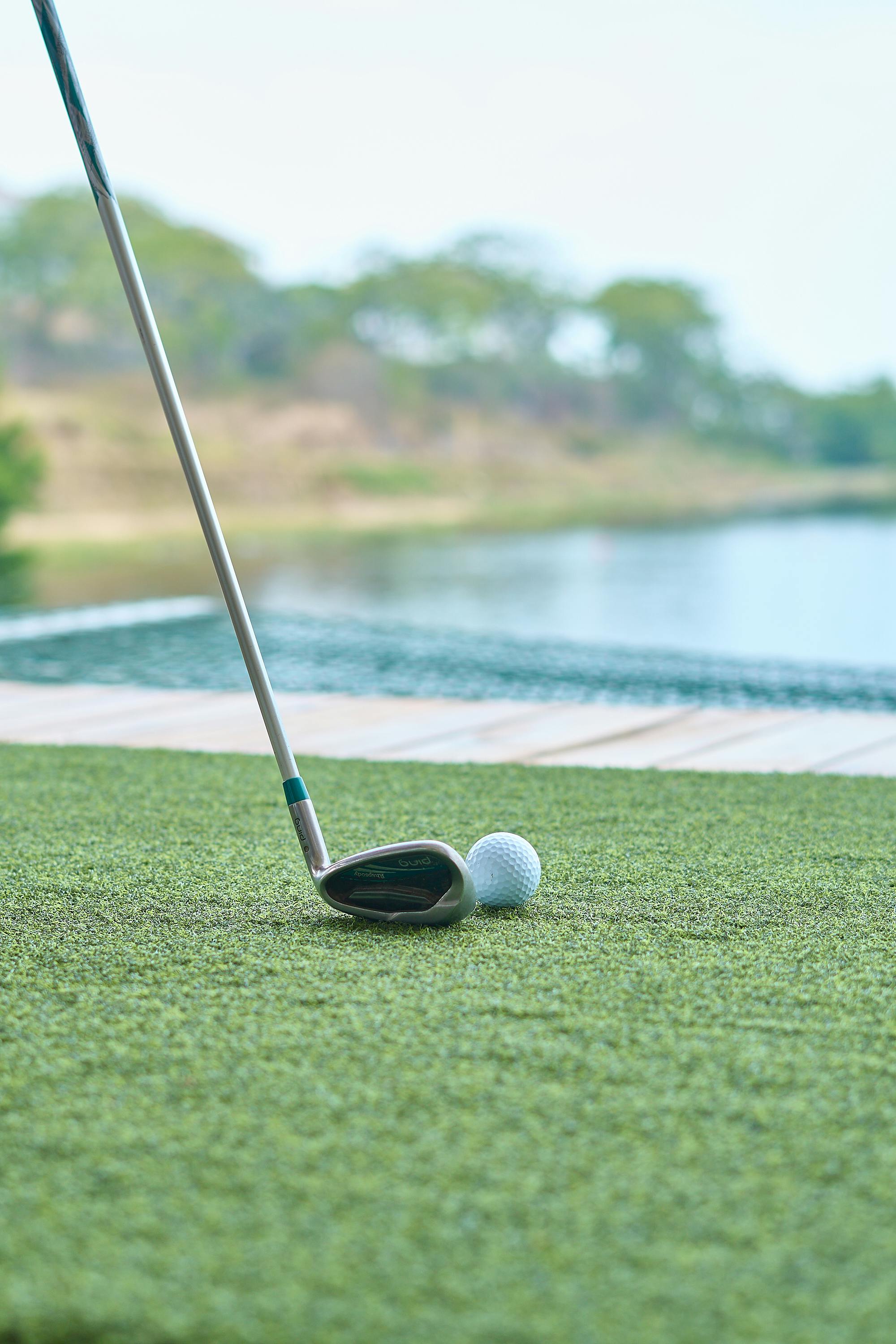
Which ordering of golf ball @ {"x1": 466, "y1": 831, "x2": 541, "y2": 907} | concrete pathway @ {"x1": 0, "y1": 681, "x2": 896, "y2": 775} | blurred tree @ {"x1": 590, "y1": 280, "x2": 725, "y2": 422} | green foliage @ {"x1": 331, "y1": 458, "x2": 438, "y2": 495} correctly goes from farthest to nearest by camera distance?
blurred tree @ {"x1": 590, "y1": 280, "x2": 725, "y2": 422}, green foliage @ {"x1": 331, "y1": 458, "x2": 438, "y2": 495}, concrete pathway @ {"x1": 0, "y1": 681, "x2": 896, "y2": 775}, golf ball @ {"x1": 466, "y1": 831, "x2": 541, "y2": 907}

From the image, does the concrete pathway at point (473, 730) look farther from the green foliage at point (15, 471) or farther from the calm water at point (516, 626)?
the green foliage at point (15, 471)

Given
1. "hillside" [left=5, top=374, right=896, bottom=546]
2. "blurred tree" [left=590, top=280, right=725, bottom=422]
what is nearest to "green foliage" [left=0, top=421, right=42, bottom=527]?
"hillside" [left=5, top=374, right=896, bottom=546]

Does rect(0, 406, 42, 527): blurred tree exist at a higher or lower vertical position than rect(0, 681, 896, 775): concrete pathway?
higher

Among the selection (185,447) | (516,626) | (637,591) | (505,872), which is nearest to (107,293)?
(637,591)

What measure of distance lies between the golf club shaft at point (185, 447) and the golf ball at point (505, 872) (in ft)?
0.77

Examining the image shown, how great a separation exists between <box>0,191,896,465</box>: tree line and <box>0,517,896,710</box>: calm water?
73.8ft

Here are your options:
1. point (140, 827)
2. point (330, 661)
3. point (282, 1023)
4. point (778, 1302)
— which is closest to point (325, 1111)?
point (282, 1023)

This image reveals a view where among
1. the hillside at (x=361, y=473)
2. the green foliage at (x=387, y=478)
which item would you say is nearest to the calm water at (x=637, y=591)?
the hillside at (x=361, y=473)

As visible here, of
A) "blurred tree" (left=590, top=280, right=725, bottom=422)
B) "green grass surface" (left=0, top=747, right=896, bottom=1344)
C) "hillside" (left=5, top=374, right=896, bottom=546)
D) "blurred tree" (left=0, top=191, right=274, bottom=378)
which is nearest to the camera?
"green grass surface" (left=0, top=747, right=896, bottom=1344)

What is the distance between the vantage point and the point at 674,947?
1729 mm

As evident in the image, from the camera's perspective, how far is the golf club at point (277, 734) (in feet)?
5.92

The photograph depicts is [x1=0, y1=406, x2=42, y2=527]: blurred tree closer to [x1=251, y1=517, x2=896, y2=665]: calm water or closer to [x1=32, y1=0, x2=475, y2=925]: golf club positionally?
[x1=251, y1=517, x2=896, y2=665]: calm water

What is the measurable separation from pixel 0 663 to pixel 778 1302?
15.1 feet

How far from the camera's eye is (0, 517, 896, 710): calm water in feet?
15.3
